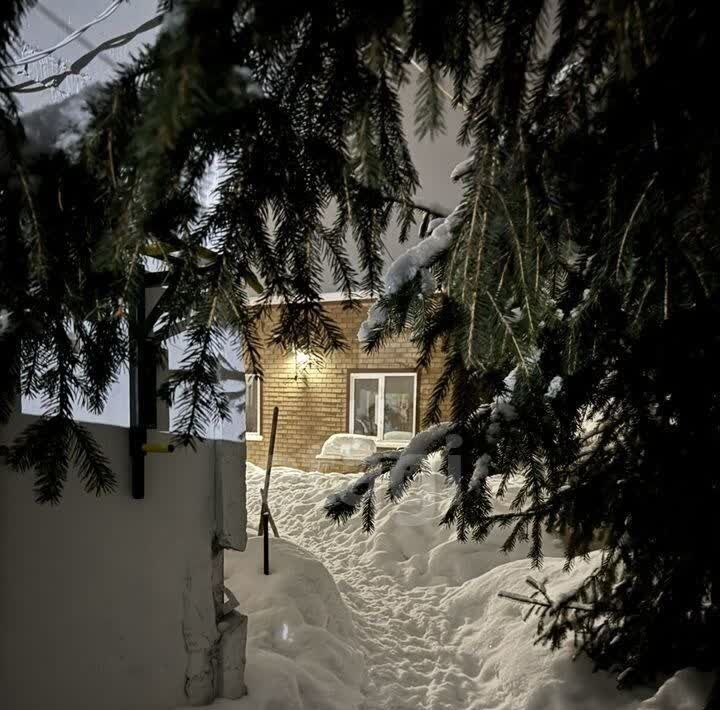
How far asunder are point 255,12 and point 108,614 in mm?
2527

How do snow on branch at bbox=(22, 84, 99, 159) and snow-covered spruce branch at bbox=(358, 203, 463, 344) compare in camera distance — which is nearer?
snow on branch at bbox=(22, 84, 99, 159)

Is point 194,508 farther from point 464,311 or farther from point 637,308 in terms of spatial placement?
point 637,308

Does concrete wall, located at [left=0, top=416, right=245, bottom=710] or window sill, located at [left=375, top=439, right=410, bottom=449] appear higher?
concrete wall, located at [left=0, top=416, right=245, bottom=710]

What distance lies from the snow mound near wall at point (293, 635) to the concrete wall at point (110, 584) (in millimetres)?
526

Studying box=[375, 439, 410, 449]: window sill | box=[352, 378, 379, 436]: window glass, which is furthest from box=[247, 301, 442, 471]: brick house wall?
box=[375, 439, 410, 449]: window sill

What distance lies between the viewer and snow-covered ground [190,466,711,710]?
261 cm

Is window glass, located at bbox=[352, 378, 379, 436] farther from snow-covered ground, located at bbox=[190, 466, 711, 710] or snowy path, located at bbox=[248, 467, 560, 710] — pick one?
snow-covered ground, located at bbox=[190, 466, 711, 710]

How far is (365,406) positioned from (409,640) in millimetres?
5541

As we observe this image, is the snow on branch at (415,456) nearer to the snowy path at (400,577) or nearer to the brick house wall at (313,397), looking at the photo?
the snowy path at (400,577)

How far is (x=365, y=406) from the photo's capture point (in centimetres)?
916

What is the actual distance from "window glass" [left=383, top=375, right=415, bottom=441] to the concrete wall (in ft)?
20.8

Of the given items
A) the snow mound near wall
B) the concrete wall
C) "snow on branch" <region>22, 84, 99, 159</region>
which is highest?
"snow on branch" <region>22, 84, 99, 159</region>

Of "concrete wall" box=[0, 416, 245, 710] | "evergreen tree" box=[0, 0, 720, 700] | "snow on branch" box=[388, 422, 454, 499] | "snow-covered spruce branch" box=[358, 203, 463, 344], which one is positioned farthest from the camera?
"concrete wall" box=[0, 416, 245, 710]

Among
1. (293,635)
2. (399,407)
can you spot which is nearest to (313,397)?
(399,407)
